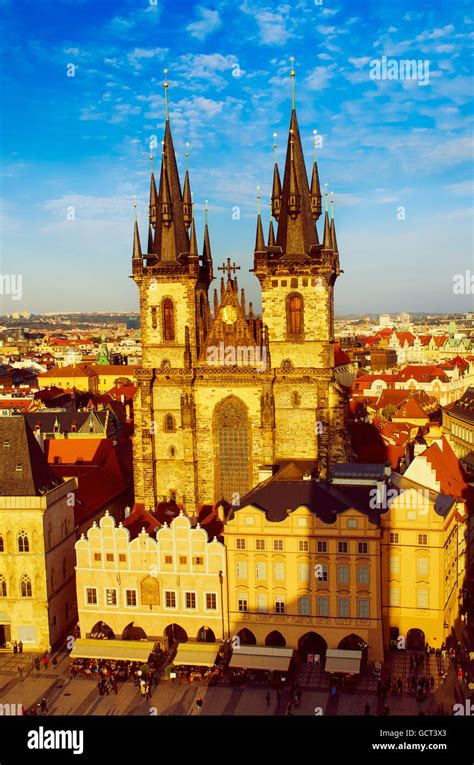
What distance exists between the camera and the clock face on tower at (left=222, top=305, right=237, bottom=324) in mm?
70500

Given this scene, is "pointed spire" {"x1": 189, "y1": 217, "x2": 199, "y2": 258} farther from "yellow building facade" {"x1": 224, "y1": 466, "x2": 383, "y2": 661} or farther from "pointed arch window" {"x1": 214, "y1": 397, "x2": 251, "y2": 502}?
"yellow building facade" {"x1": 224, "y1": 466, "x2": 383, "y2": 661}

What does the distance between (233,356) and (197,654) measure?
93.2 feet

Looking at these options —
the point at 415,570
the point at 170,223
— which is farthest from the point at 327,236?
the point at 415,570

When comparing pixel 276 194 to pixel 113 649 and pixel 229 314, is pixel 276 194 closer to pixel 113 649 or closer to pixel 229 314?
pixel 229 314

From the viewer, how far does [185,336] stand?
7094 cm

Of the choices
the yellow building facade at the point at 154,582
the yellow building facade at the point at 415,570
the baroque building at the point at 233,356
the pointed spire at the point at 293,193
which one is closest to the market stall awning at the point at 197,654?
the yellow building facade at the point at 154,582

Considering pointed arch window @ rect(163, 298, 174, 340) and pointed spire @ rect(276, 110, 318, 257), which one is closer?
pointed spire @ rect(276, 110, 318, 257)

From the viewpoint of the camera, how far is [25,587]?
55.9m

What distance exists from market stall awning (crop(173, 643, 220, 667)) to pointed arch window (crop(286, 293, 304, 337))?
29.5m

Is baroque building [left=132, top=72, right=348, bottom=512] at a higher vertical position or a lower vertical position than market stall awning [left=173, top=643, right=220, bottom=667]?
higher

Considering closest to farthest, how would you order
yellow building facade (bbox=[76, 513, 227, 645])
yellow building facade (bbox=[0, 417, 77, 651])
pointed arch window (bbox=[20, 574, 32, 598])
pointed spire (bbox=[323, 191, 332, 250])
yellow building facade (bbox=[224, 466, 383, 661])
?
yellow building facade (bbox=[224, 466, 383, 661]), yellow building facade (bbox=[76, 513, 227, 645]), yellow building facade (bbox=[0, 417, 77, 651]), pointed arch window (bbox=[20, 574, 32, 598]), pointed spire (bbox=[323, 191, 332, 250])

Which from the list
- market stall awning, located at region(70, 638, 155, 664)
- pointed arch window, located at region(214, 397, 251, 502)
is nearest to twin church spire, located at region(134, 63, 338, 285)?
pointed arch window, located at region(214, 397, 251, 502)
